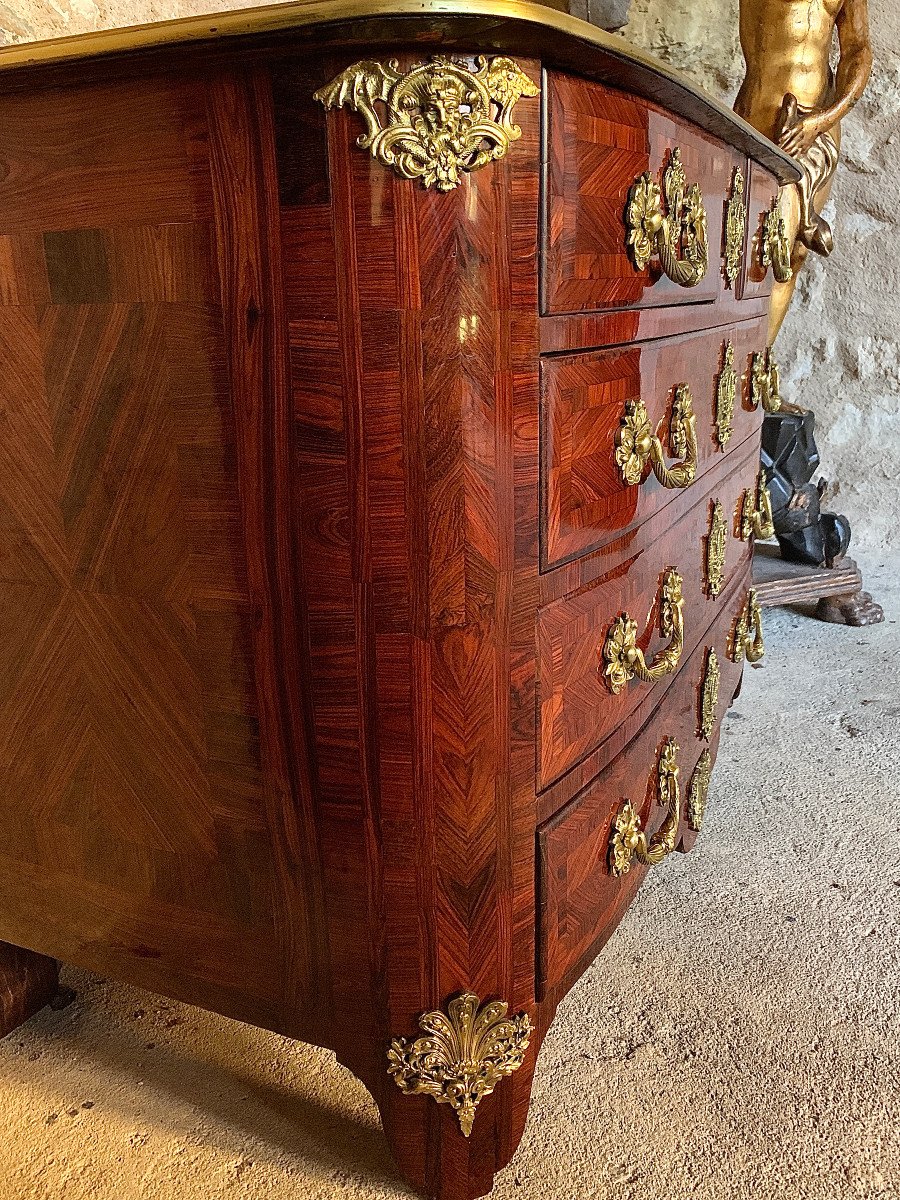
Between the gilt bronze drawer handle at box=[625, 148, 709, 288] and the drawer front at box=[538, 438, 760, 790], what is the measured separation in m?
0.25

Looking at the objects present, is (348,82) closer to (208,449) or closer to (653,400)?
(208,449)

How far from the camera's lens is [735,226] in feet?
3.72

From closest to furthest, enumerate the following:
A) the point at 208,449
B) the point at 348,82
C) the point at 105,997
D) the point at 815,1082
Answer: the point at 348,82, the point at 208,449, the point at 815,1082, the point at 105,997

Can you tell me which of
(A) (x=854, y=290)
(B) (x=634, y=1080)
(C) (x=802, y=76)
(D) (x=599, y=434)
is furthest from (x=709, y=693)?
(A) (x=854, y=290)

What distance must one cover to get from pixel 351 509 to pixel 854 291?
100 inches

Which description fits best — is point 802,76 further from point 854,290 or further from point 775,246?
point 775,246

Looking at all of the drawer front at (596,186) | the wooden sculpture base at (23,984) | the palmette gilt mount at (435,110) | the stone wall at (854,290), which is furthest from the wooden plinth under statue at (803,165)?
the wooden sculpture base at (23,984)

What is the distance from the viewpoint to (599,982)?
1225 millimetres

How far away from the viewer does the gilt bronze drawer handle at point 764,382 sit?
1440mm

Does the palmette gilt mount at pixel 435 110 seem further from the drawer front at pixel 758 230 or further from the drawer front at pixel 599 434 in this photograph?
the drawer front at pixel 758 230

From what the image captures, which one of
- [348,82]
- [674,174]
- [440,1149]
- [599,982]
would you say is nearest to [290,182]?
[348,82]

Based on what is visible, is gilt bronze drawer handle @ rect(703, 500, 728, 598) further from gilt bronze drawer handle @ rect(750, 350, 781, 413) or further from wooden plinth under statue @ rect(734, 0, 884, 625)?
wooden plinth under statue @ rect(734, 0, 884, 625)

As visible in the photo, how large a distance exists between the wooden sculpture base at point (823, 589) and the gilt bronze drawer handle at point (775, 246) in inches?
39.9

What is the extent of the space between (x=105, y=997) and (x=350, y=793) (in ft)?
2.08
